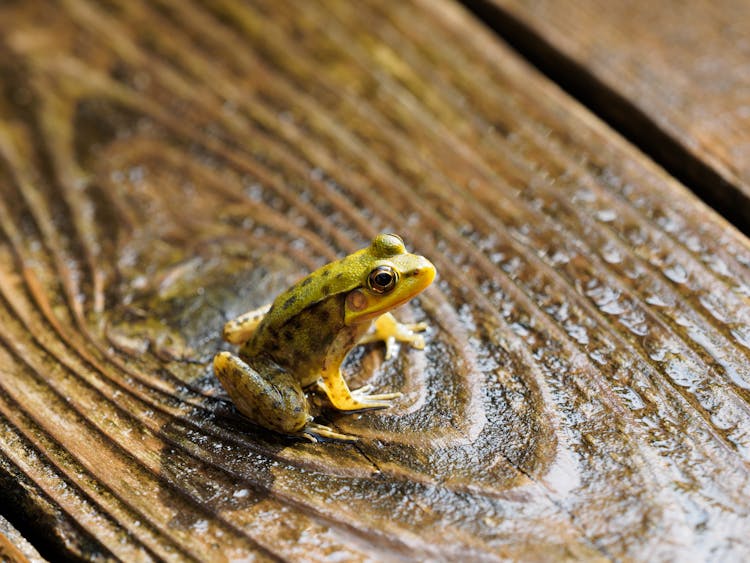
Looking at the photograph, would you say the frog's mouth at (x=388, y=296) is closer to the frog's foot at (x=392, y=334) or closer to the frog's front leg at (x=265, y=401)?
the frog's foot at (x=392, y=334)

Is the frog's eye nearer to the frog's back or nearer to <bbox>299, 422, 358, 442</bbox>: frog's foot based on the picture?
the frog's back

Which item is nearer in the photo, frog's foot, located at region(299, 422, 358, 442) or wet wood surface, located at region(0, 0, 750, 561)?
wet wood surface, located at region(0, 0, 750, 561)

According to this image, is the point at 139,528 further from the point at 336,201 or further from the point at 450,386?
the point at 336,201

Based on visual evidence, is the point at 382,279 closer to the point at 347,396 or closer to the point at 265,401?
the point at 347,396

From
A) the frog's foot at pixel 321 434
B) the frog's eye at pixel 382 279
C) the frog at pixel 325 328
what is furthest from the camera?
the frog's eye at pixel 382 279

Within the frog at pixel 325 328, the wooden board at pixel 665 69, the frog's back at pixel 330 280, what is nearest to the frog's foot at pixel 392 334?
the frog at pixel 325 328

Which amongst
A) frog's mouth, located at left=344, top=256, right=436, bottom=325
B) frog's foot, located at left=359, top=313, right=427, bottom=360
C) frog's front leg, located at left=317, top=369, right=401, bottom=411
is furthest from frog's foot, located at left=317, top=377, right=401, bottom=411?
frog's mouth, located at left=344, top=256, right=436, bottom=325

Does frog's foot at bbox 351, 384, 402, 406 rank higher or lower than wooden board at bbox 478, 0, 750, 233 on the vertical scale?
lower

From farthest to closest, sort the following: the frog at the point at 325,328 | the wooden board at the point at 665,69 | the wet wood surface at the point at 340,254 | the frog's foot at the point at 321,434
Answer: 1. the wooden board at the point at 665,69
2. the frog at the point at 325,328
3. the frog's foot at the point at 321,434
4. the wet wood surface at the point at 340,254
